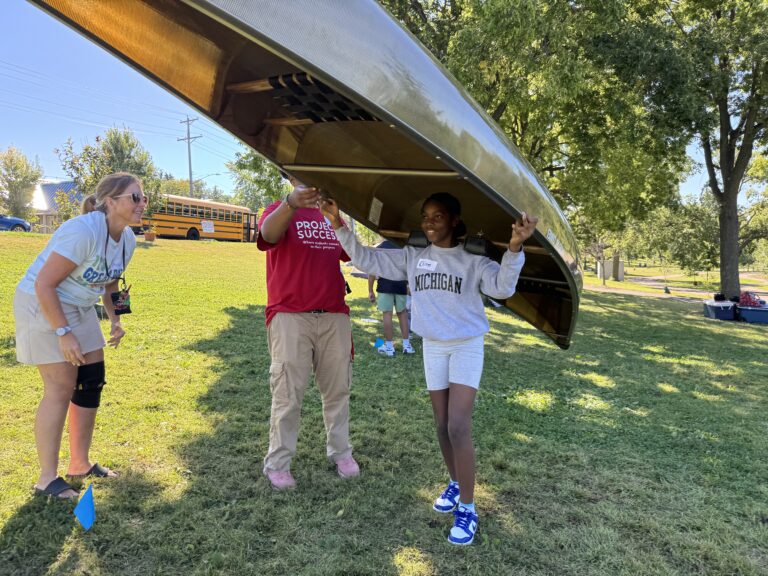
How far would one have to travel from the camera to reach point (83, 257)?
2.88 metres

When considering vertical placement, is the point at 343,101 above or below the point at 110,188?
above

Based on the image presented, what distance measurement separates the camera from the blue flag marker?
269 centimetres

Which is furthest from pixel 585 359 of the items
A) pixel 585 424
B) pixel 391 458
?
pixel 391 458

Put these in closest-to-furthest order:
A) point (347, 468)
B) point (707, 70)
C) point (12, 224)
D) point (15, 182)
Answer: point (347, 468) → point (707, 70) → point (12, 224) → point (15, 182)

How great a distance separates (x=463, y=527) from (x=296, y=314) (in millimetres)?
1580

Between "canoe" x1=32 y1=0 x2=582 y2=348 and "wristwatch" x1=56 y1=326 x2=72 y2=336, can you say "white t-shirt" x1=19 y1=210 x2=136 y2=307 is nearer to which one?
"wristwatch" x1=56 y1=326 x2=72 y2=336

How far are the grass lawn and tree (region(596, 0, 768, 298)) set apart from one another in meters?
7.25

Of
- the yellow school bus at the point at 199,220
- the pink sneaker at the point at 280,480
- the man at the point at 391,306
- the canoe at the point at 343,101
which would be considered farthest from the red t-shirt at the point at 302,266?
the yellow school bus at the point at 199,220

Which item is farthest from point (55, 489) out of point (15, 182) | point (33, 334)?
point (15, 182)

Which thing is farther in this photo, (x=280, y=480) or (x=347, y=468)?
(x=347, y=468)

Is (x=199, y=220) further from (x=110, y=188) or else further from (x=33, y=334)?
(x=33, y=334)

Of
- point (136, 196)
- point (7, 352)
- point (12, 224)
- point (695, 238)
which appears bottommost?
point (7, 352)

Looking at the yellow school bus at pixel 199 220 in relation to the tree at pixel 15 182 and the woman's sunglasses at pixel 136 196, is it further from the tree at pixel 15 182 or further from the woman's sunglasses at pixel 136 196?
the woman's sunglasses at pixel 136 196

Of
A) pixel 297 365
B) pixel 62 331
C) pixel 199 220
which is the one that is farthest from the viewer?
pixel 199 220
